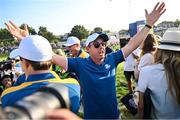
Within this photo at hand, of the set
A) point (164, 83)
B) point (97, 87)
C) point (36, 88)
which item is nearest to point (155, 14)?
point (97, 87)

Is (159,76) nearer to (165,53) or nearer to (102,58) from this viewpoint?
(165,53)

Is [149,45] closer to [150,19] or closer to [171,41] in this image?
[150,19]

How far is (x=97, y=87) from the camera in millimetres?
4188

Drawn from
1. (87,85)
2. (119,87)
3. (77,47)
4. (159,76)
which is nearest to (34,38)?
(159,76)

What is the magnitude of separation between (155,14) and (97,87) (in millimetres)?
1191

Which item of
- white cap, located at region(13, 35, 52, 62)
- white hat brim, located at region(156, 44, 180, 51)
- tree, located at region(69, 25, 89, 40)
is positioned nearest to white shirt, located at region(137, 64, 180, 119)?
white hat brim, located at region(156, 44, 180, 51)

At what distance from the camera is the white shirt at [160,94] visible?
3297 mm

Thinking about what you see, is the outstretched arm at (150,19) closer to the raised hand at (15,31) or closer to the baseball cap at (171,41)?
the baseball cap at (171,41)

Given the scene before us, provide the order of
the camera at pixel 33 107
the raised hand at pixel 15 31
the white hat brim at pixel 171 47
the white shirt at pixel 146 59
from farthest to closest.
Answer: the white shirt at pixel 146 59
the raised hand at pixel 15 31
the white hat brim at pixel 171 47
the camera at pixel 33 107

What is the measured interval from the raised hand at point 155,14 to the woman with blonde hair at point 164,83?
95 centimetres

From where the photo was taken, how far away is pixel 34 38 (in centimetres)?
274

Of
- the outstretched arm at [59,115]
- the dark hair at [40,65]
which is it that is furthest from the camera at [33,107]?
the dark hair at [40,65]

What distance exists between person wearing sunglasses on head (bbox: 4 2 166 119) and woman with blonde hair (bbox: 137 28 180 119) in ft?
2.66

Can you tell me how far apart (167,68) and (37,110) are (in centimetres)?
255
